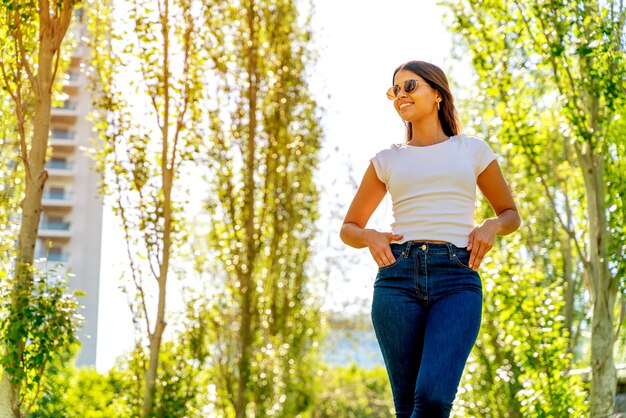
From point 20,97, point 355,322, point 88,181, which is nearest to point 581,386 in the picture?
point 20,97

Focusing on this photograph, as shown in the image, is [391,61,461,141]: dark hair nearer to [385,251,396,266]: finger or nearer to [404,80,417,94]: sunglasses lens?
[404,80,417,94]: sunglasses lens

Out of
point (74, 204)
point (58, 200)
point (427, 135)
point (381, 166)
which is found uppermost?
point (58, 200)

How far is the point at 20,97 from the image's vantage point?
707 centimetres

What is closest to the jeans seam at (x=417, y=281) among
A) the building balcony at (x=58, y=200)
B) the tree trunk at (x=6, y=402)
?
the tree trunk at (x=6, y=402)

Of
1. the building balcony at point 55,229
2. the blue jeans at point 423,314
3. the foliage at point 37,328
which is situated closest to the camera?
the blue jeans at point 423,314

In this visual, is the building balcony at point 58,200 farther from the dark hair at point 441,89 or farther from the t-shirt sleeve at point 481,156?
the t-shirt sleeve at point 481,156

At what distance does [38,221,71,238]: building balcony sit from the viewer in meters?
54.9

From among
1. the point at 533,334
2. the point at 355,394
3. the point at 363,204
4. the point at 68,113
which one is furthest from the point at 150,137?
the point at 68,113

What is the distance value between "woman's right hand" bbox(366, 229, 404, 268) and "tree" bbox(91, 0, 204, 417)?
594cm

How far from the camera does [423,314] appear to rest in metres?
3.24

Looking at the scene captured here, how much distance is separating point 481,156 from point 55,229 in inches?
2097

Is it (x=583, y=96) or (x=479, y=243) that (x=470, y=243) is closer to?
(x=479, y=243)

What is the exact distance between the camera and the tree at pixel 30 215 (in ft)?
21.7

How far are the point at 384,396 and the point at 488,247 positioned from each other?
24.7 m
